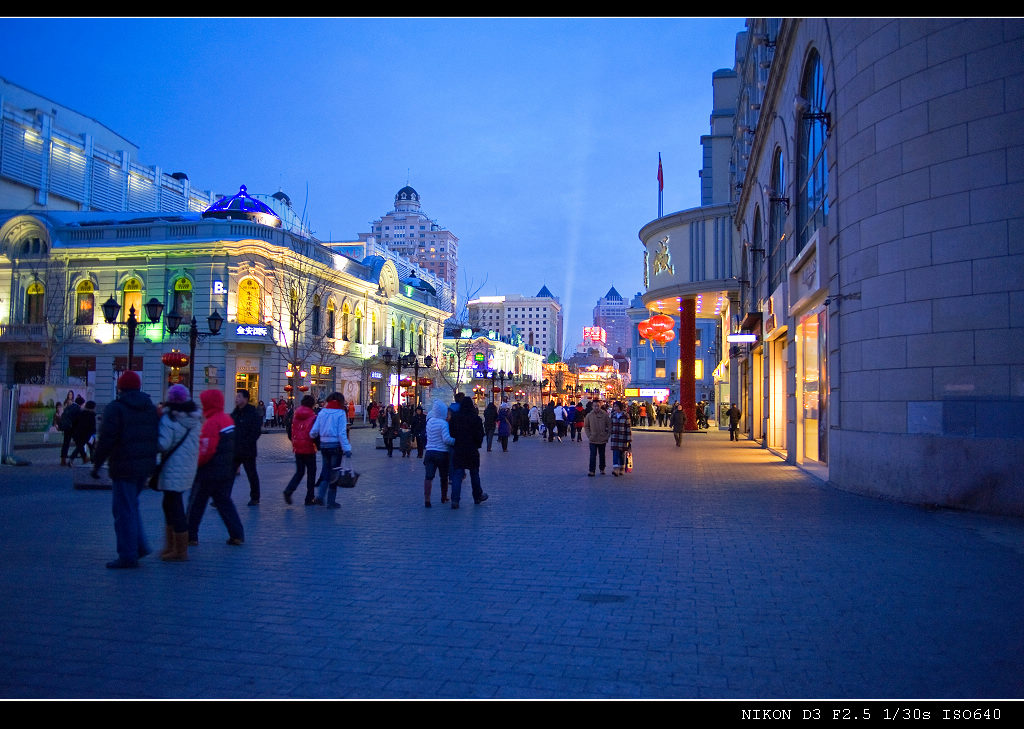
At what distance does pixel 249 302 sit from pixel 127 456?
3668cm

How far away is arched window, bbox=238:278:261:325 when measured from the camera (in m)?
41.3

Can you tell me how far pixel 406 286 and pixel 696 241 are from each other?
27.8 meters

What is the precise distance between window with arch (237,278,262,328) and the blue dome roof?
3.80 meters

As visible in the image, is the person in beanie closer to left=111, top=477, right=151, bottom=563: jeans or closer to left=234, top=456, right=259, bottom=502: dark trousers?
left=111, top=477, right=151, bottom=563: jeans

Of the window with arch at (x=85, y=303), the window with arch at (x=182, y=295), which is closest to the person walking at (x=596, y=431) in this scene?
the window with arch at (x=182, y=295)

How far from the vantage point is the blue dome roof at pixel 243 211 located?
4322 centimetres

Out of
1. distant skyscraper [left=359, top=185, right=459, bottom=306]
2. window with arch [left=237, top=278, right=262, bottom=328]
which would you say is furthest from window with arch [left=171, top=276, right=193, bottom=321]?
distant skyscraper [left=359, top=185, right=459, bottom=306]

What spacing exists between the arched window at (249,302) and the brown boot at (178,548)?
35749 millimetres

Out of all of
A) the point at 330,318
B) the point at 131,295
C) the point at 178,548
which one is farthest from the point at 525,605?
the point at 330,318

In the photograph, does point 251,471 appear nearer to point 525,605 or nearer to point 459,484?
point 459,484

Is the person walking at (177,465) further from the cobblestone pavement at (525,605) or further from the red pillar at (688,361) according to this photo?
the red pillar at (688,361)

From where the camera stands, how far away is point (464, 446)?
11453mm
